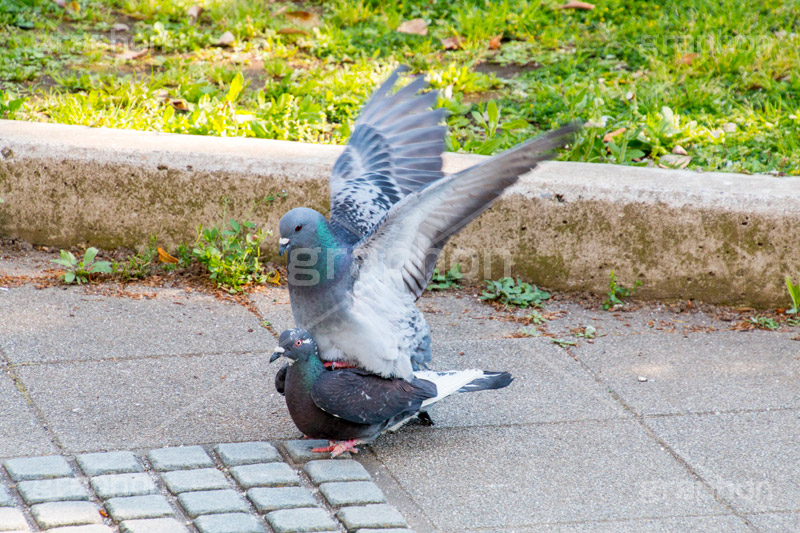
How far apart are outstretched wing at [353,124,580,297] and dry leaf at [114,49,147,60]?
4012 mm

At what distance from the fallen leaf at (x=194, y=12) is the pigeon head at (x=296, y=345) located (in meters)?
4.69

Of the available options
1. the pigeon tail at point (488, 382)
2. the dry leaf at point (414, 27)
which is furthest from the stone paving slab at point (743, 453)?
the dry leaf at point (414, 27)

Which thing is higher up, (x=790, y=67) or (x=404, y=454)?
(x=790, y=67)

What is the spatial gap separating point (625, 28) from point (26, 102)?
4.29m

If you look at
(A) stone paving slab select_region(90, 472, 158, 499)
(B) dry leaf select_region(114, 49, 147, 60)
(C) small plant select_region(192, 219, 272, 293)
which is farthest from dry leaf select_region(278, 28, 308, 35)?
(A) stone paving slab select_region(90, 472, 158, 499)

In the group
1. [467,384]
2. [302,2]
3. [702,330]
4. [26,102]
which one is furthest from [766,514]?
[302,2]

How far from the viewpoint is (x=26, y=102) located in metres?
5.57

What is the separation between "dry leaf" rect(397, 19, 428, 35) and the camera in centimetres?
699

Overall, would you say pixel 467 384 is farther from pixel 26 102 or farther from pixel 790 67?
pixel 790 67

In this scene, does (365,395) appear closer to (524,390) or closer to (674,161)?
(524,390)

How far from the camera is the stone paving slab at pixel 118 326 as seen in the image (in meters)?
3.85

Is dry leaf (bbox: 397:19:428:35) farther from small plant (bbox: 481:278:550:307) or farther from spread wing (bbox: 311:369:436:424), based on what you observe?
spread wing (bbox: 311:369:436:424)

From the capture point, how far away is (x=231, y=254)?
4.64 metres

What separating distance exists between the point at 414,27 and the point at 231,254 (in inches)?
123
